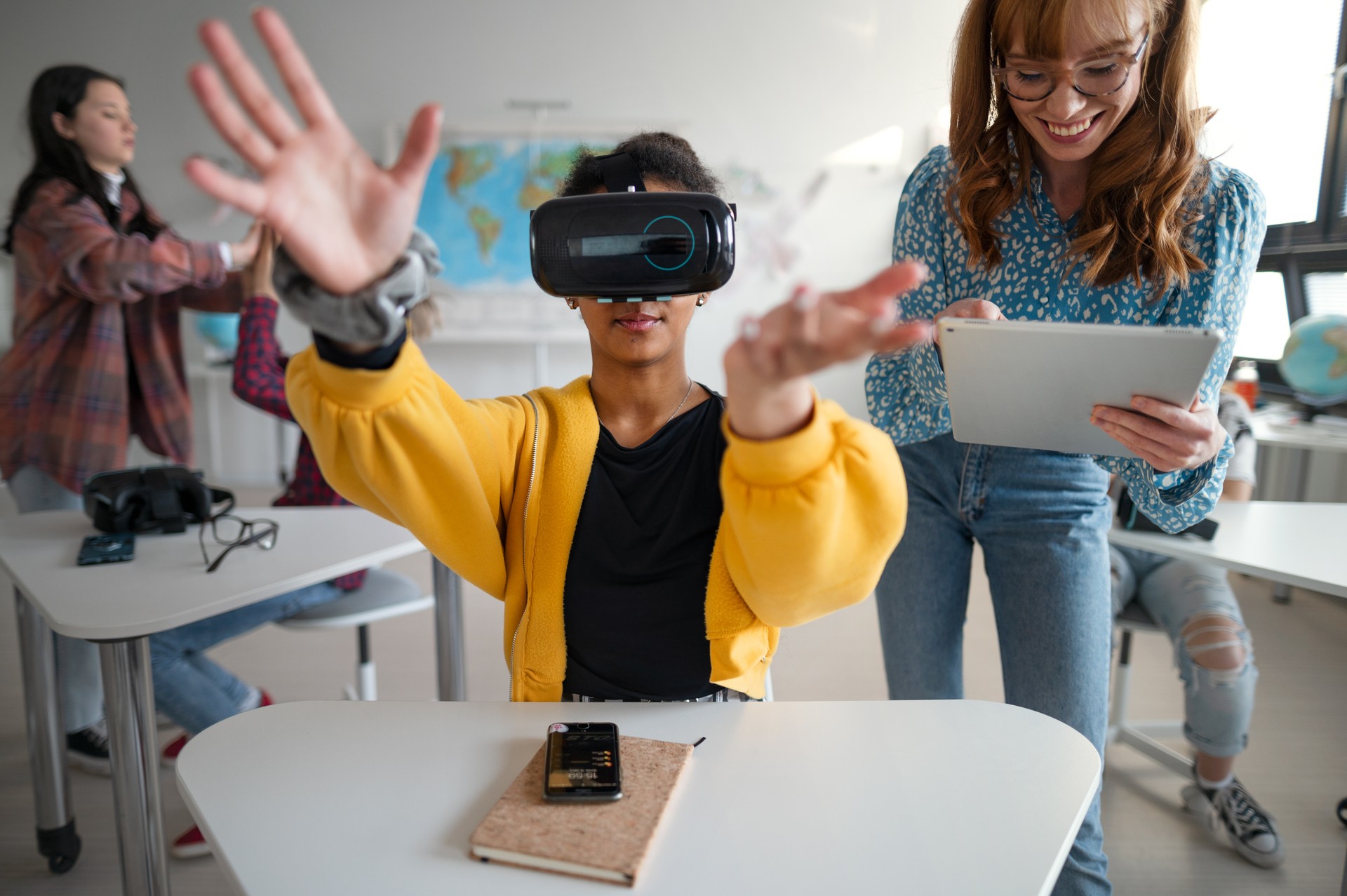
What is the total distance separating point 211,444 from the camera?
4.95 m

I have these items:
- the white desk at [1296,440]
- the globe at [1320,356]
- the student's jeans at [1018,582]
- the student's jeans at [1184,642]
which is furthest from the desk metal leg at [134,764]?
the globe at [1320,356]

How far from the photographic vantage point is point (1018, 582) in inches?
48.2

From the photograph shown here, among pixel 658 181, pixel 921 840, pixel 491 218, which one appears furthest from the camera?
pixel 491 218

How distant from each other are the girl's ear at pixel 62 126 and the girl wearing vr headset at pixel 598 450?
156 centimetres

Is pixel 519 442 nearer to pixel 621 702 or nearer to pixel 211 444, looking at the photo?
pixel 621 702

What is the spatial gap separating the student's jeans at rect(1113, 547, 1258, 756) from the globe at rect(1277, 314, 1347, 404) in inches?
64.4

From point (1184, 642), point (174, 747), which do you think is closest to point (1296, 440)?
point (1184, 642)

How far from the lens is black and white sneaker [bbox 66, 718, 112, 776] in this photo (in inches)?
79.2

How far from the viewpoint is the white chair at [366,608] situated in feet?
5.86

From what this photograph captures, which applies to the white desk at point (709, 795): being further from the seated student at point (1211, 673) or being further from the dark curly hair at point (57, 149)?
the dark curly hair at point (57, 149)

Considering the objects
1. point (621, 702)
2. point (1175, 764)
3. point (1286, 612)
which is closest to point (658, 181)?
point (621, 702)

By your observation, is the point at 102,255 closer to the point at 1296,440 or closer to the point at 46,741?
the point at 46,741

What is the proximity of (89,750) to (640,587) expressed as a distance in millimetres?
1706

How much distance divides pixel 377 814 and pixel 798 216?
14.9 ft
